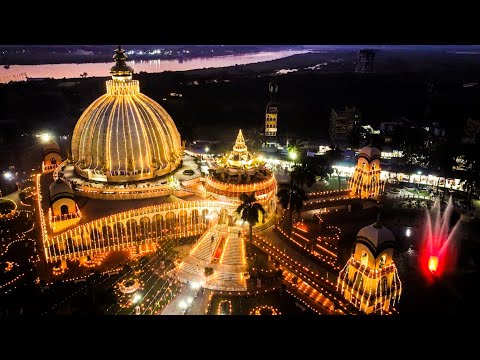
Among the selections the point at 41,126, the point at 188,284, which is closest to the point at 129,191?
the point at 188,284

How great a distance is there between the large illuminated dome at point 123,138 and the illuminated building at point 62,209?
5.98m

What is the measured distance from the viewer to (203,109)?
399 feet

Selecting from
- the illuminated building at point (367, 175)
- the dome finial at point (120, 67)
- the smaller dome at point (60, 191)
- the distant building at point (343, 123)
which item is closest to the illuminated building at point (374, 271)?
the illuminated building at point (367, 175)

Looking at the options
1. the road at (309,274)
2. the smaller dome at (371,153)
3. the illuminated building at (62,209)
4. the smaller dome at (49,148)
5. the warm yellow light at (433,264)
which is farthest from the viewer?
the smaller dome at (49,148)

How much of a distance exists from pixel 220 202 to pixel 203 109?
8348 cm

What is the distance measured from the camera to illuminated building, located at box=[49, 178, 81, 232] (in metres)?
37.7

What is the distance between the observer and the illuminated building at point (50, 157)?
2073 inches

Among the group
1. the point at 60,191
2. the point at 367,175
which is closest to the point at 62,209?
the point at 60,191

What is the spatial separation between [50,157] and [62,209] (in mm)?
17677

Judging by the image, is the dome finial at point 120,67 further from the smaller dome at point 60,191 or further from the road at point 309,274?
the road at point 309,274

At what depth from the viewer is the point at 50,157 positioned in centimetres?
5291

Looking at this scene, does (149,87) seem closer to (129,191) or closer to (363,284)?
(129,191)

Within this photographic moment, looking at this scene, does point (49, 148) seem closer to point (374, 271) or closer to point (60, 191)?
point (60, 191)

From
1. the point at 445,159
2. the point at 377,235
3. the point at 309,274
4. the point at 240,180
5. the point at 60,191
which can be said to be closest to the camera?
the point at 377,235
